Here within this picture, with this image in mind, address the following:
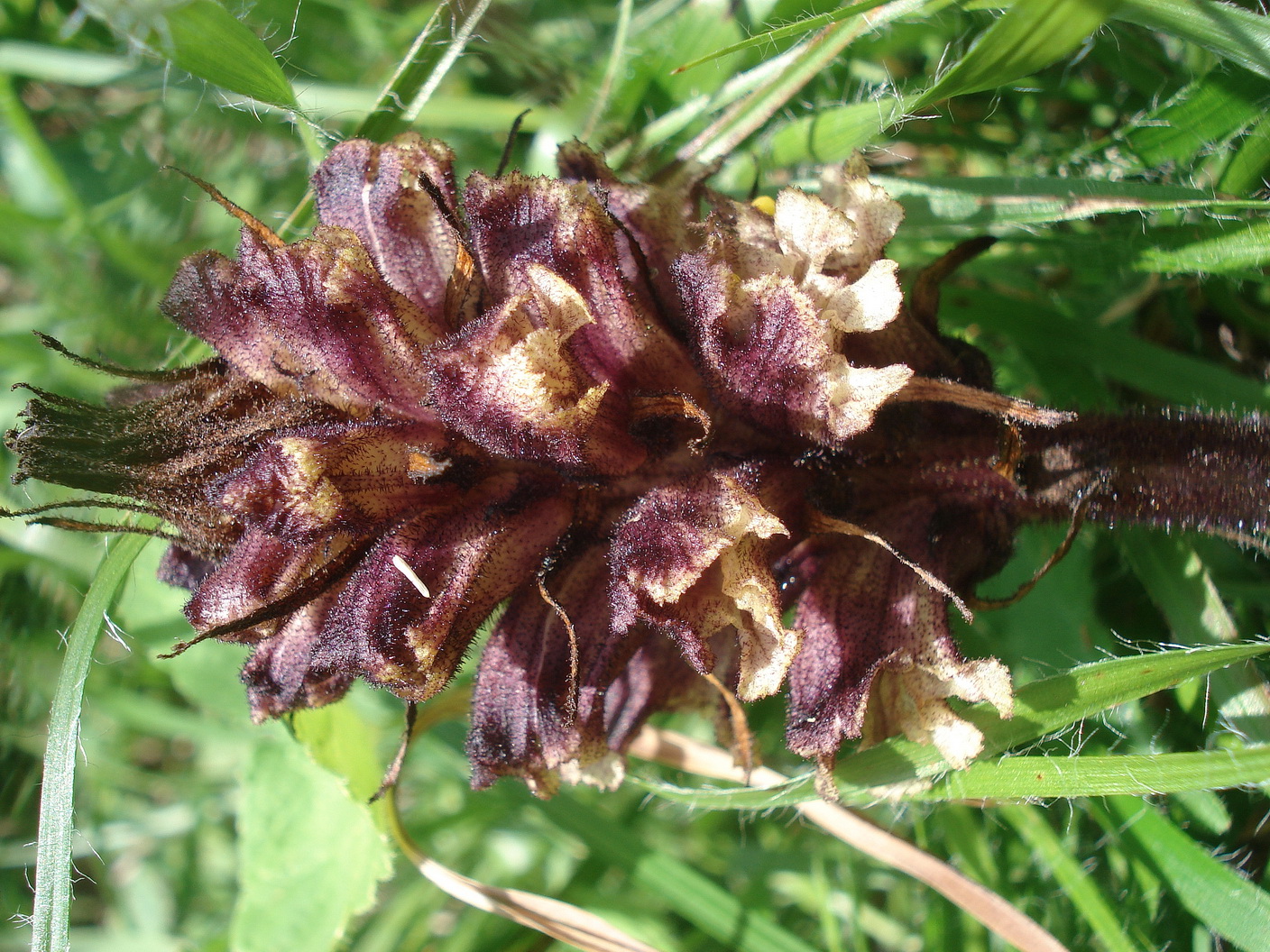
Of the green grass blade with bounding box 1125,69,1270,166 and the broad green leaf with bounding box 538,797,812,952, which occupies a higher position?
the green grass blade with bounding box 1125,69,1270,166

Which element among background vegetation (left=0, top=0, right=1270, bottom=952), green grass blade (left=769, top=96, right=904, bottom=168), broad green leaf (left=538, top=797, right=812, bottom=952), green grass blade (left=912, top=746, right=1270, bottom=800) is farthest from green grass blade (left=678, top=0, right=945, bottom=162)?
broad green leaf (left=538, top=797, right=812, bottom=952)

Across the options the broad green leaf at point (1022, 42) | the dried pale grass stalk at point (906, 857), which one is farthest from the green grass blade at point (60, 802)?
the broad green leaf at point (1022, 42)

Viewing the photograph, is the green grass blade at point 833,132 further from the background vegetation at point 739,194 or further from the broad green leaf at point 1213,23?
the broad green leaf at point 1213,23

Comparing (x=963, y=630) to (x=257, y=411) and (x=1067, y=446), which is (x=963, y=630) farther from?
(x=257, y=411)

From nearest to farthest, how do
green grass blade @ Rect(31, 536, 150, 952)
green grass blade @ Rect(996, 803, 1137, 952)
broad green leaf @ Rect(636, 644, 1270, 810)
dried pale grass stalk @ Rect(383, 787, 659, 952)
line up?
1. green grass blade @ Rect(31, 536, 150, 952)
2. broad green leaf @ Rect(636, 644, 1270, 810)
3. green grass blade @ Rect(996, 803, 1137, 952)
4. dried pale grass stalk @ Rect(383, 787, 659, 952)

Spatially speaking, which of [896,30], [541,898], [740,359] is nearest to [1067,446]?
[740,359]

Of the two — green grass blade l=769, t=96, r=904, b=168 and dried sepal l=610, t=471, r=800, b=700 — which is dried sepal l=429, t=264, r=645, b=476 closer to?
dried sepal l=610, t=471, r=800, b=700

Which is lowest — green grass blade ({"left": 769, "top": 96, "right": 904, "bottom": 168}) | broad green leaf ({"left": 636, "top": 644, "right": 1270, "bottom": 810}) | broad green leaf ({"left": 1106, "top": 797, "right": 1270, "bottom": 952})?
broad green leaf ({"left": 1106, "top": 797, "right": 1270, "bottom": 952})

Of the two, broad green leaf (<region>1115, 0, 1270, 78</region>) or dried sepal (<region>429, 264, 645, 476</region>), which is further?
broad green leaf (<region>1115, 0, 1270, 78</region>)

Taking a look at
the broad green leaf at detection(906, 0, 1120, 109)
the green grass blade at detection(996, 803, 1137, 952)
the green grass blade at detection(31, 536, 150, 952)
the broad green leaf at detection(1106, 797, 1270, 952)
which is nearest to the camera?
the broad green leaf at detection(906, 0, 1120, 109)
